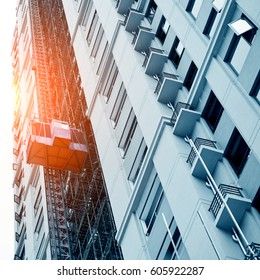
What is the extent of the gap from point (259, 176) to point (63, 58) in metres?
40.7

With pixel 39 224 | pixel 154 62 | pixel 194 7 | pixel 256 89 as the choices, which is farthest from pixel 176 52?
pixel 39 224

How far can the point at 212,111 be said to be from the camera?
2100 cm

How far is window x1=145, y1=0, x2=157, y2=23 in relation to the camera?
29.9 meters

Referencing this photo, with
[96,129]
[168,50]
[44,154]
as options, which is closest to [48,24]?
[44,154]

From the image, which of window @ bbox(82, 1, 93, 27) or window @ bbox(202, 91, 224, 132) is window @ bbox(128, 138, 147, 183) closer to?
window @ bbox(202, 91, 224, 132)

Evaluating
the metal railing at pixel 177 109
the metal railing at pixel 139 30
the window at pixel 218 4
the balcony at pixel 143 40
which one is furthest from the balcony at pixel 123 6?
the metal railing at pixel 177 109

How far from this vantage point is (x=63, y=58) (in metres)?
56.0

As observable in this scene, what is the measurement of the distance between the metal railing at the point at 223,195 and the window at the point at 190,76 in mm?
6727

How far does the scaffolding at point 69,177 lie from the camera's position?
3519cm

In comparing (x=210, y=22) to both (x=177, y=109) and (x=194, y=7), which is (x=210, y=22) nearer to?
(x=194, y=7)

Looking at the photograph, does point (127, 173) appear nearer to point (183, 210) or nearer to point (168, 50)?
point (168, 50)

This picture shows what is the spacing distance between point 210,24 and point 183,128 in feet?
12.6

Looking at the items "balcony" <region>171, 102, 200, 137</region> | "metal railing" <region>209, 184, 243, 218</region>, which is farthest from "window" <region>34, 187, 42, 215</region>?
"metal railing" <region>209, 184, 243, 218</region>

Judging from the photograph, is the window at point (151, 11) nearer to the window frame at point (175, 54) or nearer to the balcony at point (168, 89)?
the window frame at point (175, 54)
